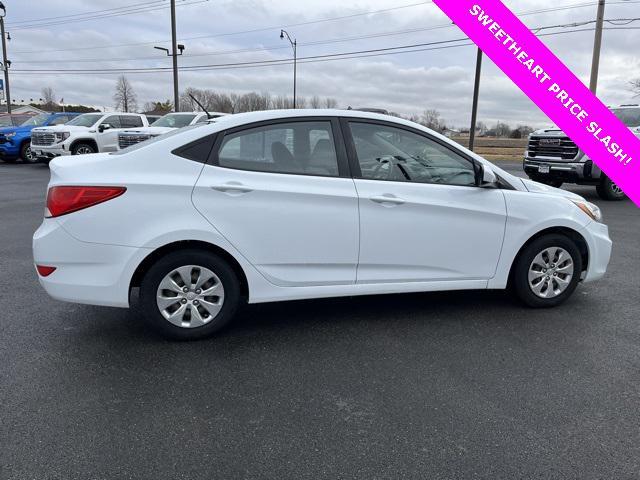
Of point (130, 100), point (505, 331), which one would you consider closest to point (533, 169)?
point (505, 331)

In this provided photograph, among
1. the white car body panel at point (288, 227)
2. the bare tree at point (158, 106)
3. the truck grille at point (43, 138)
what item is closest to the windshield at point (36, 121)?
the truck grille at point (43, 138)

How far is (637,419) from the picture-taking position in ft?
9.21

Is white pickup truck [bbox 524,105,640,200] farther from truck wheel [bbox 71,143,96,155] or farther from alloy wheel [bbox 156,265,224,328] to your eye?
truck wheel [bbox 71,143,96,155]

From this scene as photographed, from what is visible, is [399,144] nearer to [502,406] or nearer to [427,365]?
[427,365]

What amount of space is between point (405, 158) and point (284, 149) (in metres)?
0.98

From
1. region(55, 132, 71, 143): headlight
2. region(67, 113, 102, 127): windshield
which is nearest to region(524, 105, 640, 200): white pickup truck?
region(55, 132, 71, 143): headlight

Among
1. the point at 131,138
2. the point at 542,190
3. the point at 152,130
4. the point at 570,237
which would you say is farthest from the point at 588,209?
the point at 131,138

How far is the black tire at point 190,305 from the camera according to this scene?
11.7 feet

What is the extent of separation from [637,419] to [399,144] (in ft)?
8.00

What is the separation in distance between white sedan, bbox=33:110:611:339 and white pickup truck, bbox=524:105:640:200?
749 cm

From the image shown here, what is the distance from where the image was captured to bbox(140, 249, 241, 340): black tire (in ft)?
11.7

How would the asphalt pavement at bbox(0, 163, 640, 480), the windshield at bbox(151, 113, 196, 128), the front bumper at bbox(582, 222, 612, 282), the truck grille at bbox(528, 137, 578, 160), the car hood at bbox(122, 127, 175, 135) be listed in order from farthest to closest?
the windshield at bbox(151, 113, 196, 128) < the car hood at bbox(122, 127, 175, 135) < the truck grille at bbox(528, 137, 578, 160) < the front bumper at bbox(582, 222, 612, 282) < the asphalt pavement at bbox(0, 163, 640, 480)

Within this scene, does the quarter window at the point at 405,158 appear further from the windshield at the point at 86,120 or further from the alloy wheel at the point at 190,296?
the windshield at the point at 86,120

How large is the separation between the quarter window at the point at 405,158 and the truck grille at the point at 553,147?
8.24 metres
